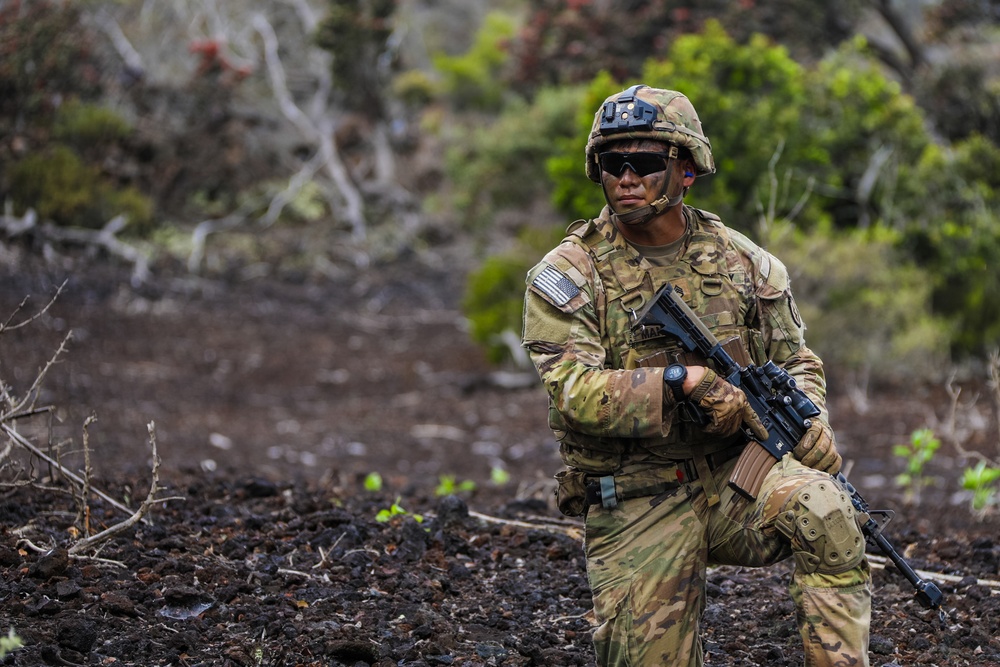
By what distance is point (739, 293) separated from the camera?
3.28 metres

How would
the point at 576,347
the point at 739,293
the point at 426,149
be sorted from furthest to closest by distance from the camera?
the point at 426,149 < the point at 739,293 < the point at 576,347

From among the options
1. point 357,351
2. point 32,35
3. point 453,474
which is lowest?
point 357,351

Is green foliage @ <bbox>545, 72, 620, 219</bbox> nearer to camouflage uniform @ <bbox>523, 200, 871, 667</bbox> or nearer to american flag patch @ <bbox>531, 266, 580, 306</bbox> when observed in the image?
camouflage uniform @ <bbox>523, 200, 871, 667</bbox>

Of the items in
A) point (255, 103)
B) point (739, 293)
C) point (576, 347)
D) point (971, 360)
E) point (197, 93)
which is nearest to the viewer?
point (576, 347)

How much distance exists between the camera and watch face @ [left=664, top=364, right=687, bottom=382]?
2895mm

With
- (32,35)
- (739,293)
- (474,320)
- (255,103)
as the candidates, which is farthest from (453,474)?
(255,103)

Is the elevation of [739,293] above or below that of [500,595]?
above

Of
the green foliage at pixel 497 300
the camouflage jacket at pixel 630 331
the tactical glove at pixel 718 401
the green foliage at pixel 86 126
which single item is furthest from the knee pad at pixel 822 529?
the green foliage at pixel 86 126

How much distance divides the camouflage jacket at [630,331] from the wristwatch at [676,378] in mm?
24

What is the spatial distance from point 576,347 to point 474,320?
9018 mm

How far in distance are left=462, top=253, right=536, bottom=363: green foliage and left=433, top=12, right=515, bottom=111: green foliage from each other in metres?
14.1

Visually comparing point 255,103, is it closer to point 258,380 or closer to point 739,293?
point 258,380

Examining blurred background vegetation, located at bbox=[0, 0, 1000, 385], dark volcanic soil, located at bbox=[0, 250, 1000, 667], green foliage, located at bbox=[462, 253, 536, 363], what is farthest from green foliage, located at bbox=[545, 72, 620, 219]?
dark volcanic soil, located at bbox=[0, 250, 1000, 667]

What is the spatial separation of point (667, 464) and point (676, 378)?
1.27ft
